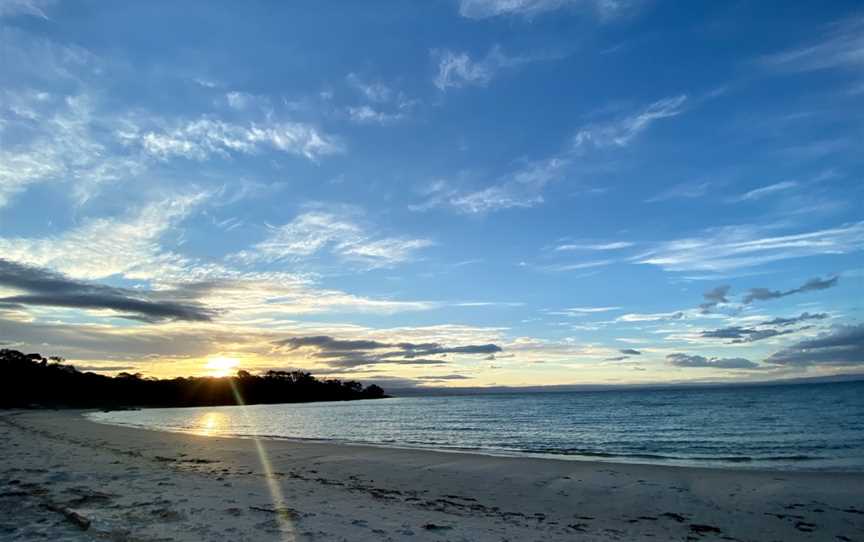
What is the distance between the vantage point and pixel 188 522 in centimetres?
935

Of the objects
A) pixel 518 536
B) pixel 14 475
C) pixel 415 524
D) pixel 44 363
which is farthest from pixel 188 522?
pixel 44 363

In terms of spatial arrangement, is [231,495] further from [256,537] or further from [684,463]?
[684,463]

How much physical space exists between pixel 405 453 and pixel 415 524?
52.6 feet

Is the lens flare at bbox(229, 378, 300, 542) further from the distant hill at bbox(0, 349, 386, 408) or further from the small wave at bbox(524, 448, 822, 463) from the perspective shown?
the distant hill at bbox(0, 349, 386, 408)

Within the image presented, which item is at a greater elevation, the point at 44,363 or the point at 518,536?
the point at 44,363

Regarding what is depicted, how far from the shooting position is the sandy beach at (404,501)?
368 inches

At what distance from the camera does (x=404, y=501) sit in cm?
1316

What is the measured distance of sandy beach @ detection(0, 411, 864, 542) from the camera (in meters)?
9.36

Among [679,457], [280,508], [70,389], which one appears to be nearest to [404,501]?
[280,508]

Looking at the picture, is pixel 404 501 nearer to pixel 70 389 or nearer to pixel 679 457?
pixel 679 457

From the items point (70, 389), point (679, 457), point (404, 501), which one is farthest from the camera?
point (70, 389)

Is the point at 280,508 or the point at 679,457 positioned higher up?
the point at 280,508

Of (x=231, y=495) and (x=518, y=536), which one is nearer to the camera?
(x=518, y=536)

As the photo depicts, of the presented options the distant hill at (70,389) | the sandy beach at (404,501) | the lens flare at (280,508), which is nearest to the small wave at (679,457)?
the sandy beach at (404,501)
